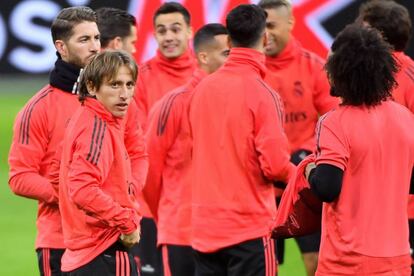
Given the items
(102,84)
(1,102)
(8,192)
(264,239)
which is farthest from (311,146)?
(1,102)

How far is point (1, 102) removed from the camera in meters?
17.5

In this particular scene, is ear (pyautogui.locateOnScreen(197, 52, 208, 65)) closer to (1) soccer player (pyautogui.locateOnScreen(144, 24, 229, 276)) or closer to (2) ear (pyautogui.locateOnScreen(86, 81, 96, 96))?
(1) soccer player (pyautogui.locateOnScreen(144, 24, 229, 276))

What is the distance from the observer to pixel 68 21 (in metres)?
6.37

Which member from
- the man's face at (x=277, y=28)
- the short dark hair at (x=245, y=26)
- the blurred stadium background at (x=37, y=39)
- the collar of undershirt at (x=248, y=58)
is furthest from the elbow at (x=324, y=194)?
the blurred stadium background at (x=37, y=39)

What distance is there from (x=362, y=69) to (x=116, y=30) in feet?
9.77

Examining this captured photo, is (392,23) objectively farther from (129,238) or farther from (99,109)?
(129,238)

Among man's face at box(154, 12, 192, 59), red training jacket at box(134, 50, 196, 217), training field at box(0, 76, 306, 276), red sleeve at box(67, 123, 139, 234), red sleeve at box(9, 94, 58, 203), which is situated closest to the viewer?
red sleeve at box(67, 123, 139, 234)

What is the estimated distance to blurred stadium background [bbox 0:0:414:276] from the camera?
455 inches

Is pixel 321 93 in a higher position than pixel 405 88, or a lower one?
lower

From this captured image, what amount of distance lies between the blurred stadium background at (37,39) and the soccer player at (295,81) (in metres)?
1.93

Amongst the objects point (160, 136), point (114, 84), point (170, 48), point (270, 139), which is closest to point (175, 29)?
point (170, 48)

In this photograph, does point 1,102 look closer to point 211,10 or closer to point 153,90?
point 211,10

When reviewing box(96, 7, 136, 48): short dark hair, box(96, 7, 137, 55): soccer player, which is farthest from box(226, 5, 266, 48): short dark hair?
box(96, 7, 136, 48): short dark hair

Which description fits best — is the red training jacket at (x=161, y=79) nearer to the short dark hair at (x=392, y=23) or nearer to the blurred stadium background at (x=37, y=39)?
the short dark hair at (x=392, y=23)
